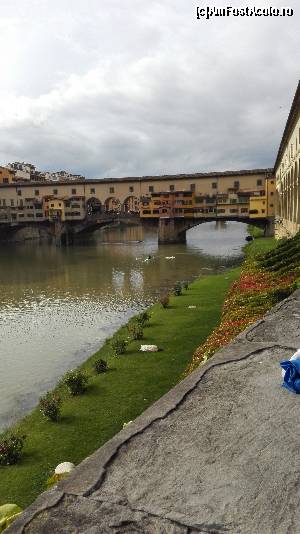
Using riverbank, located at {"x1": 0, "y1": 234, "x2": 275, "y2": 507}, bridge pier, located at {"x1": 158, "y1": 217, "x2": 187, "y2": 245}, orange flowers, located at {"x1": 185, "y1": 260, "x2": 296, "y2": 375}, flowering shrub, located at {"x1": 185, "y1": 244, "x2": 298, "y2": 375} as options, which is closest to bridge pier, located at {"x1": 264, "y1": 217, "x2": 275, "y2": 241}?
bridge pier, located at {"x1": 158, "y1": 217, "x2": 187, "y2": 245}

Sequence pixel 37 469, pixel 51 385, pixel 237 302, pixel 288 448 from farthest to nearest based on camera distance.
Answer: pixel 237 302 < pixel 51 385 < pixel 37 469 < pixel 288 448

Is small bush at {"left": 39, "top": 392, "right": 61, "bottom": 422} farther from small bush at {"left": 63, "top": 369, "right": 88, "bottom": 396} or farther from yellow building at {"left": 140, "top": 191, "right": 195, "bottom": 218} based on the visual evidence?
yellow building at {"left": 140, "top": 191, "right": 195, "bottom": 218}

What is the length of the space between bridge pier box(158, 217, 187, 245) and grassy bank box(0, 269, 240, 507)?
60.9m

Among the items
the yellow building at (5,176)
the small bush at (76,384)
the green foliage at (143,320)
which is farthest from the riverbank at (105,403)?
the yellow building at (5,176)

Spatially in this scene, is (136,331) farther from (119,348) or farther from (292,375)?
(292,375)

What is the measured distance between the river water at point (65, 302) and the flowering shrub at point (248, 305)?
7077mm

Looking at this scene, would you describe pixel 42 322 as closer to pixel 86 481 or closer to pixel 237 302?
pixel 237 302

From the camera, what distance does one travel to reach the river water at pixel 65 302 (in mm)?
19078

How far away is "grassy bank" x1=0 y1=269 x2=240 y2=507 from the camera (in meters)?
10.6

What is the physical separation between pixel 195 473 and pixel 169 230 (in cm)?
8085

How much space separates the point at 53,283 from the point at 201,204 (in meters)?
48.6

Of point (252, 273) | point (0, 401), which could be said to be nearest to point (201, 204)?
point (252, 273)

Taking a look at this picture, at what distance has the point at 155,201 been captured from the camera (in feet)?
286

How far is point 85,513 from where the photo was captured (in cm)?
427
